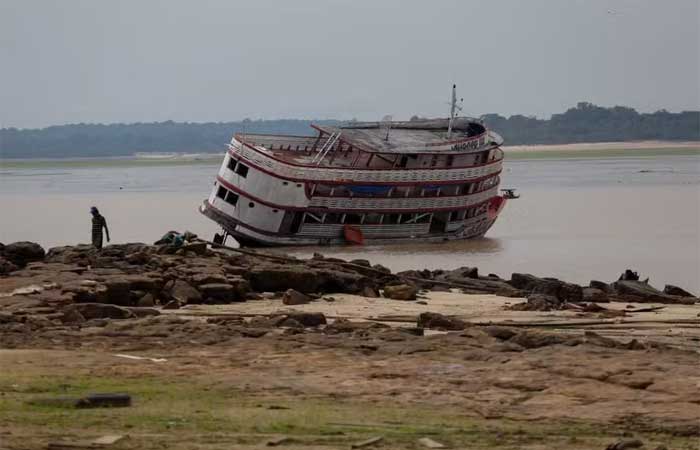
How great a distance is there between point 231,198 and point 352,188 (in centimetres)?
381

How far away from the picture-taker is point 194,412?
39.0ft

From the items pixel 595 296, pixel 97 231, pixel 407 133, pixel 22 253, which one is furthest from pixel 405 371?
pixel 407 133

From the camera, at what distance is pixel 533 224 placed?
6206 cm

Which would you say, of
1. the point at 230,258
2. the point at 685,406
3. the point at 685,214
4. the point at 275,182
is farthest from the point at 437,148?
the point at 685,406

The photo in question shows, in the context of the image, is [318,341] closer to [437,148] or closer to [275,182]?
[275,182]

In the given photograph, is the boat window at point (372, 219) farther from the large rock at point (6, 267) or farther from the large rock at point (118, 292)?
the large rock at point (118, 292)

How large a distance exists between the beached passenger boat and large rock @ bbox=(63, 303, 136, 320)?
27834mm

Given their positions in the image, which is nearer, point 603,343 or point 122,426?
point 122,426

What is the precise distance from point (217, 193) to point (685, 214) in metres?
23.9

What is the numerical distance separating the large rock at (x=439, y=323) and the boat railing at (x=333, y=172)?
2865 cm

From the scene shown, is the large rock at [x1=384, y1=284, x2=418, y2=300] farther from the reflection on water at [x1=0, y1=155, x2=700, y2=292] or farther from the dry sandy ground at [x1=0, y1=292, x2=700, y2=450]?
the reflection on water at [x1=0, y1=155, x2=700, y2=292]

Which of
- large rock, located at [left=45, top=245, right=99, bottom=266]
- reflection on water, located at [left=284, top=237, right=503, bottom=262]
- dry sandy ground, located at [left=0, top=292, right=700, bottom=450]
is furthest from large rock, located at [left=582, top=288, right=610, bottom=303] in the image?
reflection on water, located at [left=284, top=237, right=503, bottom=262]

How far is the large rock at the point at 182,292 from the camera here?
2184cm

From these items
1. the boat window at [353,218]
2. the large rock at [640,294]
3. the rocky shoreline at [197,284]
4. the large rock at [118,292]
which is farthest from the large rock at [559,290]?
the boat window at [353,218]
